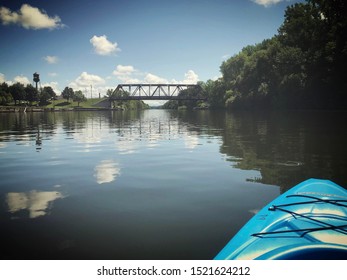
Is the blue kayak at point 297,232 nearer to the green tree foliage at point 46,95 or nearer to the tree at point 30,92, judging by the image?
the tree at point 30,92

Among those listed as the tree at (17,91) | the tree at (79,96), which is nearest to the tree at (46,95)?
the tree at (17,91)

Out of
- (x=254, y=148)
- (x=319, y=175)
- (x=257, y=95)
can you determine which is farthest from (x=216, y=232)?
(x=257, y=95)

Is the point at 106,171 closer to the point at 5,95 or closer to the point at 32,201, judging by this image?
the point at 32,201

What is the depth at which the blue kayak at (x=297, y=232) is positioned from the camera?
9.29 feet

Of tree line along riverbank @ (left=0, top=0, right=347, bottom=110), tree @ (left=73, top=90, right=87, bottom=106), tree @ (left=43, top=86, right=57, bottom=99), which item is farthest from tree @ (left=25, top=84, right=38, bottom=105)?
tree line along riverbank @ (left=0, top=0, right=347, bottom=110)

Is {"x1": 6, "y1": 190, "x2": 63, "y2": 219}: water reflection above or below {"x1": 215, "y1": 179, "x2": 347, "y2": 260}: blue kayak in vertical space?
below

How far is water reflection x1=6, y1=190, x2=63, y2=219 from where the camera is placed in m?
5.42

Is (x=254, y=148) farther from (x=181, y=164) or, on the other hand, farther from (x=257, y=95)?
(x=257, y=95)

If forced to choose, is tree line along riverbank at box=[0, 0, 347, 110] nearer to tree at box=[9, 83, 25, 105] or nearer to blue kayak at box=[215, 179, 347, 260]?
blue kayak at box=[215, 179, 347, 260]

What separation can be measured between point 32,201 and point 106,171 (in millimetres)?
2892

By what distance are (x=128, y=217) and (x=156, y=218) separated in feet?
1.76

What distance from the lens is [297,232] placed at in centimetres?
352

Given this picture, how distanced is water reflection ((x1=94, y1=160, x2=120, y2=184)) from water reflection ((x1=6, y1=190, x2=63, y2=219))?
1.45 meters

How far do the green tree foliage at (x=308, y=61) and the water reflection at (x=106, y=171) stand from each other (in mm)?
39824
